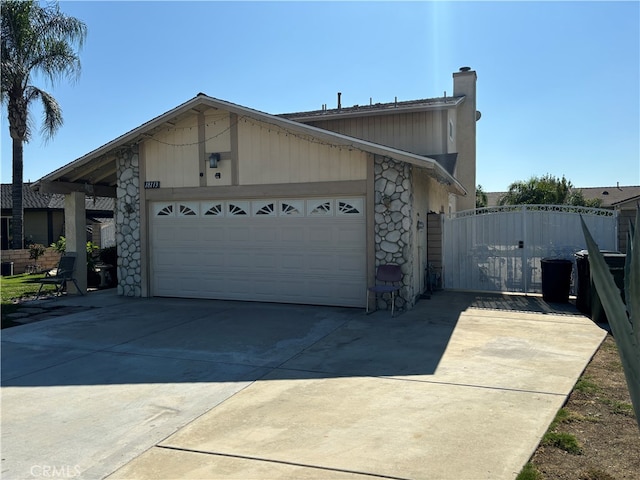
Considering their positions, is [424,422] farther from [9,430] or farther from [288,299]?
[288,299]

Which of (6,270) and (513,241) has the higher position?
(513,241)

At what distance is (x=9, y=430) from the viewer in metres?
4.29

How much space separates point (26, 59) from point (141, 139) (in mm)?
Result: 11293

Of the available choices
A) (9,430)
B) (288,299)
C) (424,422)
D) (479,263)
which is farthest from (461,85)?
(9,430)

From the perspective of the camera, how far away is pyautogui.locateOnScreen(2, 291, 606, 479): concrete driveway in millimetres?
3682

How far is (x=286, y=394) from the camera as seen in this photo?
5105 millimetres

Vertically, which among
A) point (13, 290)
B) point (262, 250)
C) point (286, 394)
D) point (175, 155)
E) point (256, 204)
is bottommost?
point (286, 394)

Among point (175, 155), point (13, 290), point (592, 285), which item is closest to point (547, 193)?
point (592, 285)

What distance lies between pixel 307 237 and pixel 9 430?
699 cm

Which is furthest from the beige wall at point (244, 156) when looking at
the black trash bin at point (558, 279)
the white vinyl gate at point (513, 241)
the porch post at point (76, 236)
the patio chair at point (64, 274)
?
the black trash bin at point (558, 279)

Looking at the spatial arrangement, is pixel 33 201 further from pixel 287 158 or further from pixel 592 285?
pixel 592 285

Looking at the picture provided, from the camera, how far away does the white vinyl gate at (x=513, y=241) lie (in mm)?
11422

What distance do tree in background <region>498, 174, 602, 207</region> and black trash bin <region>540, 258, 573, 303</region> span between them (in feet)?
74.5

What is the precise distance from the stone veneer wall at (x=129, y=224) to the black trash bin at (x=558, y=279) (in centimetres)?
967
